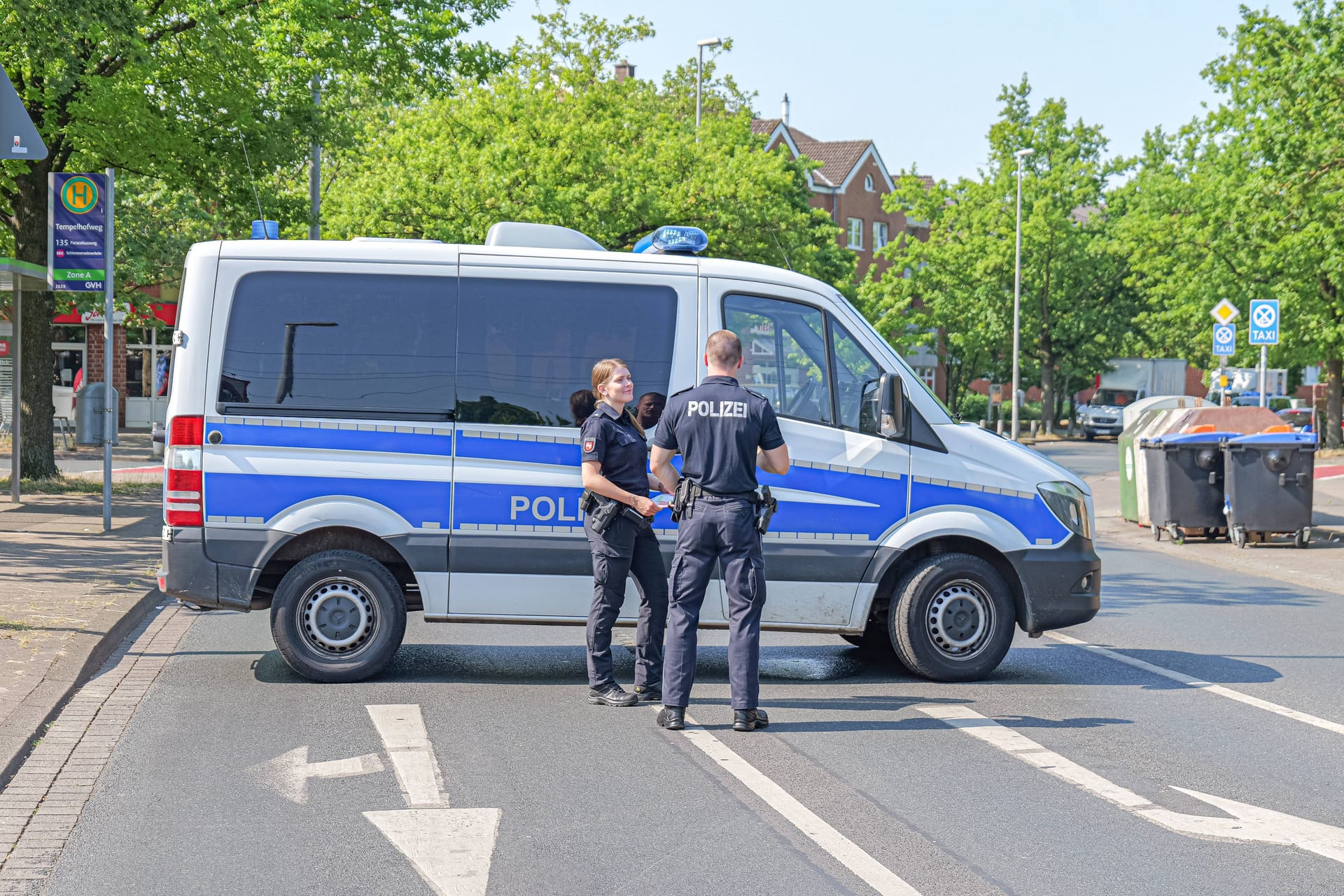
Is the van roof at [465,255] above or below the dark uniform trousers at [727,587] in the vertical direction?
above

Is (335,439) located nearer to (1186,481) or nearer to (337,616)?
(337,616)

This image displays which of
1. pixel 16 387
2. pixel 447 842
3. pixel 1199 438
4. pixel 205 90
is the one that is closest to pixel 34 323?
pixel 16 387

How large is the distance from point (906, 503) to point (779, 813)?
2.98 meters

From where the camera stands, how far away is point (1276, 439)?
16078 millimetres

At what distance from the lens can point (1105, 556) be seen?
16172 mm

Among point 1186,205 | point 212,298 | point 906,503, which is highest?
point 1186,205

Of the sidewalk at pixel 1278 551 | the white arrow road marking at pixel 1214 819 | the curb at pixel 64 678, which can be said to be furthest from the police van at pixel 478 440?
the sidewalk at pixel 1278 551

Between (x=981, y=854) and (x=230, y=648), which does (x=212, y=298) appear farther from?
(x=981, y=854)

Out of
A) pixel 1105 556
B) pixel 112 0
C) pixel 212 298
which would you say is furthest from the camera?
pixel 1105 556

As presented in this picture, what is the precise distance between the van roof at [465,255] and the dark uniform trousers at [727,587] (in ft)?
5.43

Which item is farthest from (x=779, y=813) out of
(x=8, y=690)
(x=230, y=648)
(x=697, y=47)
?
(x=697, y=47)

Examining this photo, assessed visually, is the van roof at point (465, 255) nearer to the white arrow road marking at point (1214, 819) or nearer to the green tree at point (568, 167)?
the white arrow road marking at point (1214, 819)

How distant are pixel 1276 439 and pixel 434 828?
13157 millimetres

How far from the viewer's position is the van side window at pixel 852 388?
319 inches
